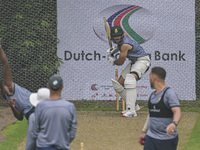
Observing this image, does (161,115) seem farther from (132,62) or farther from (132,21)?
(132,21)

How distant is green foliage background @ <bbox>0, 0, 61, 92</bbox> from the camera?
13.8 meters

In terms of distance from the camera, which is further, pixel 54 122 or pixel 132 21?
pixel 132 21

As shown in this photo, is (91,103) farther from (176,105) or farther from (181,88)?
(176,105)

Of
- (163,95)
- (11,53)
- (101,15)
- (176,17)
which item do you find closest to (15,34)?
(11,53)

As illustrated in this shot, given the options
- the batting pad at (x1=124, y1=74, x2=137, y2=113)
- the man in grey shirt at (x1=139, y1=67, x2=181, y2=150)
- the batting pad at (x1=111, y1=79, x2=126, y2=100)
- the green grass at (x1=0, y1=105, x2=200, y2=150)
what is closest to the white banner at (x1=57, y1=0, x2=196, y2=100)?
the batting pad at (x1=111, y1=79, x2=126, y2=100)

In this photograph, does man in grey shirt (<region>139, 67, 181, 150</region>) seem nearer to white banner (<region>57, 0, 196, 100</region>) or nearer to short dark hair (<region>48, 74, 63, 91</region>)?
short dark hair (<region>48, 74, 63, 91</region>)

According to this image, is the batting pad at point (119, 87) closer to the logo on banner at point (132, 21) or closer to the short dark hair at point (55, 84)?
the logo on banner at point (132, 21)

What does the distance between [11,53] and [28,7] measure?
4.41ft

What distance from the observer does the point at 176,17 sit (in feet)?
44.0

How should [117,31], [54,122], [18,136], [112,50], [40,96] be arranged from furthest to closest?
[112,50] < [117,31] < [18,136] < [40,96] < [54,122]

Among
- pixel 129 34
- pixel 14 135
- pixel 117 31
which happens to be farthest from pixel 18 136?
pixel 129 34

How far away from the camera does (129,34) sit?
1381cm

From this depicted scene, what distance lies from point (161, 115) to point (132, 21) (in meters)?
7.85

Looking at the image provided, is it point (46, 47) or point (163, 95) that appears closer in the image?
point (163, 95)
